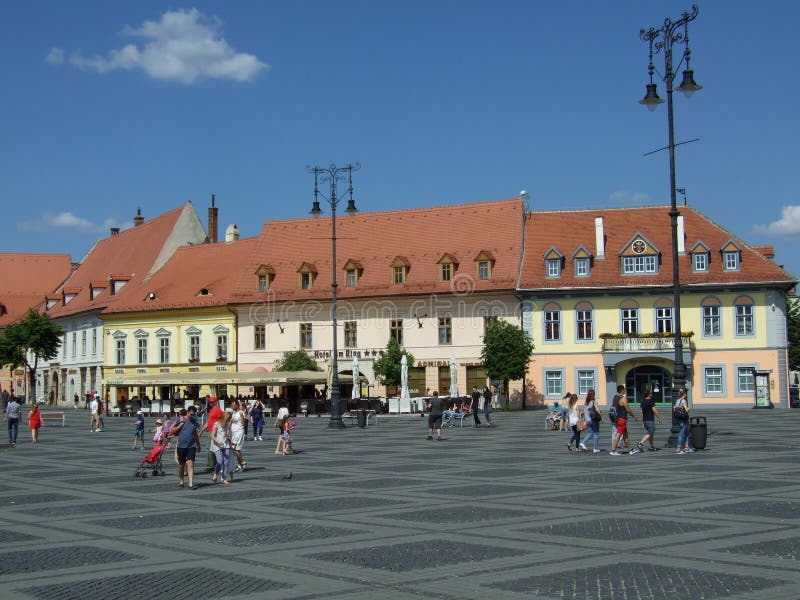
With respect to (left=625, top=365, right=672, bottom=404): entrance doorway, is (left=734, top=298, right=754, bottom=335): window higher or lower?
higher

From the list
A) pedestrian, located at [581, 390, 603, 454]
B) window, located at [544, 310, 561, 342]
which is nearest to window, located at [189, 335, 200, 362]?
window, located at [544, 310, 561, 342]

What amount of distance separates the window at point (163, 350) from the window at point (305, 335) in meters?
10.7

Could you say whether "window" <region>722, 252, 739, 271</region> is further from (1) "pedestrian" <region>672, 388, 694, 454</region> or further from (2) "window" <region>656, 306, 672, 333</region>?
(1) "pedestrian" <region>672, 388, 694, 454</region>

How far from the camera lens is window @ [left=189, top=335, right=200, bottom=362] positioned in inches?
2763

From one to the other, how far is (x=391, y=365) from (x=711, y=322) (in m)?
17.8

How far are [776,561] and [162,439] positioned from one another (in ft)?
49.9

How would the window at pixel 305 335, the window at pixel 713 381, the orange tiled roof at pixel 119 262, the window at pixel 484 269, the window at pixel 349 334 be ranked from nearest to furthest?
the window at pixel 713 381 → the window at pixel 484 269 → the window at pixel 349 334 → the window at pixel 305 335 → the orange tiled roof at pixel 119 262

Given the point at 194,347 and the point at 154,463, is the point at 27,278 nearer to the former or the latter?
the point at 194,347

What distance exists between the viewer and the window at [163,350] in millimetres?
71438

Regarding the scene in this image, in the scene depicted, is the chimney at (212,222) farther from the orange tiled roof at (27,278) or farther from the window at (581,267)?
the window at (581,267)

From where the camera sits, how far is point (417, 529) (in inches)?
555

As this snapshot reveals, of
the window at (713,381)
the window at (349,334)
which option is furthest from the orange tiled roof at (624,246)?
the window at (349,334)

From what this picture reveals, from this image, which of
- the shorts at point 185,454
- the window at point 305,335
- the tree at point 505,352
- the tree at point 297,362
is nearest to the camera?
the shorts at point 185,454

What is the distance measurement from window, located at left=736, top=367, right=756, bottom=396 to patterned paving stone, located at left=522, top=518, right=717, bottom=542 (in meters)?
45.3
